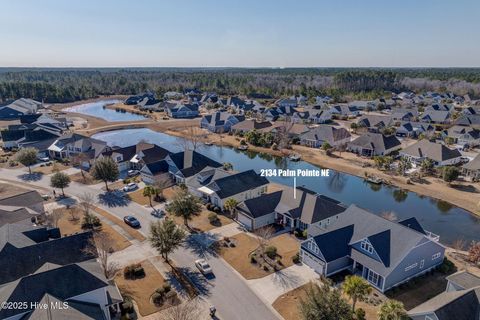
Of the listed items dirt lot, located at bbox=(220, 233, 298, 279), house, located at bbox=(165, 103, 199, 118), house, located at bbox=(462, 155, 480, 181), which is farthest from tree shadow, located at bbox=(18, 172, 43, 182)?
house, located at bbox=(462, 155, 480, 181)

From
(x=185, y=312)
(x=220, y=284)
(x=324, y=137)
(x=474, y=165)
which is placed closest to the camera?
(x=185, y=312)

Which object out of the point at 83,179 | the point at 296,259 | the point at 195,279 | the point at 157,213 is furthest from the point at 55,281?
the point at 83,179

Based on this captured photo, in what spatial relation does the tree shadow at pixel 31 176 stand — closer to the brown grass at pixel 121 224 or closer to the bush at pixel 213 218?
the brown grass at pixel 121 224

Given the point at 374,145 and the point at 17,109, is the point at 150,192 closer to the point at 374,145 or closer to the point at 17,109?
the point at 374,145

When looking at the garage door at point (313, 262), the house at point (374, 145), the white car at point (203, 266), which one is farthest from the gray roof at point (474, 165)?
the white car at point (203, 266)

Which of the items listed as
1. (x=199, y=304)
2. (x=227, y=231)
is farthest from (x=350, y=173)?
(x=199, y=304)

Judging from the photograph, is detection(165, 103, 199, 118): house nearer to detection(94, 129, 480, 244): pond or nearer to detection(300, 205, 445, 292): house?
detection(94, 129, 480, 244): pond
